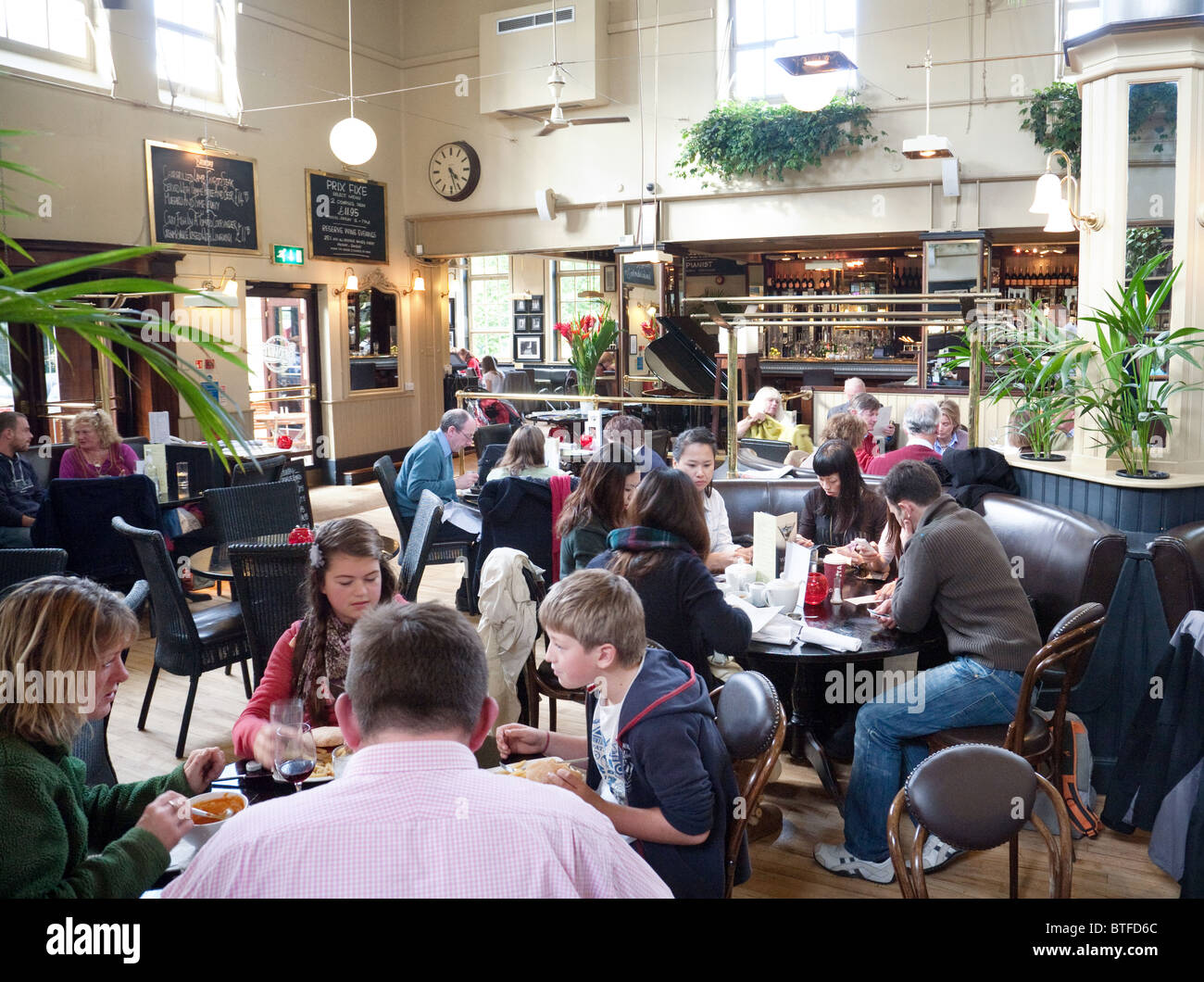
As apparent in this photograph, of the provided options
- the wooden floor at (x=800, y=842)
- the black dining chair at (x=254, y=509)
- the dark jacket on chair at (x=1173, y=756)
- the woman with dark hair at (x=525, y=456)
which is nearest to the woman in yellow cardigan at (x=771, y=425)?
the woman with dark hair at (x=525, y=456)

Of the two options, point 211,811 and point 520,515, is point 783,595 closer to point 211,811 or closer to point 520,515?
point 520,515

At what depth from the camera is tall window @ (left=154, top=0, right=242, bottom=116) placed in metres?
9.40

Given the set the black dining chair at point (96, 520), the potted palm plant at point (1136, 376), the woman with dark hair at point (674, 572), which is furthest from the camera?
the black dining chair at point (96, 520)

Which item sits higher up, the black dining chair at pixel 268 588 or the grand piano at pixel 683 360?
the grand piano at pixel 683 360

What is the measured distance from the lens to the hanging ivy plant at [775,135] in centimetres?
987

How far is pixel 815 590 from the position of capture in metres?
3.57

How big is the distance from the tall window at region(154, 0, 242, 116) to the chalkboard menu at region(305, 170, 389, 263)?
1235mm

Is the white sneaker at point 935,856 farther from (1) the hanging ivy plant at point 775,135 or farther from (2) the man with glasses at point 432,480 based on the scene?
(1) the hanging ivy plant at point 775,135

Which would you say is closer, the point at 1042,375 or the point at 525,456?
the point at 1042,375

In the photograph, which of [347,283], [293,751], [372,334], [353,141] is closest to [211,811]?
[293,751]

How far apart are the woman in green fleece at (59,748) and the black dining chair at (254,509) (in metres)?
3.04

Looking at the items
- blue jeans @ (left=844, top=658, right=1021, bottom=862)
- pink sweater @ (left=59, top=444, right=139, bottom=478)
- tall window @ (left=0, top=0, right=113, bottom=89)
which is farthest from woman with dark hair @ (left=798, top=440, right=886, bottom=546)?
tall window @ (left=0, top=0, right=113, bottom=89)

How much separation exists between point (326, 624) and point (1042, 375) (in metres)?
3.03
